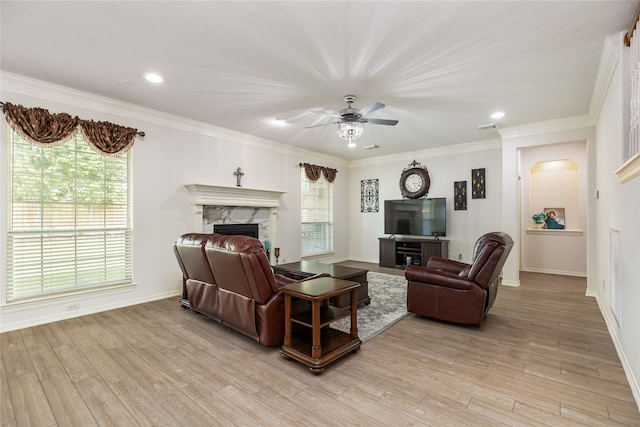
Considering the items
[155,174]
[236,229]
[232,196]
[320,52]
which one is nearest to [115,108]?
[155,174]

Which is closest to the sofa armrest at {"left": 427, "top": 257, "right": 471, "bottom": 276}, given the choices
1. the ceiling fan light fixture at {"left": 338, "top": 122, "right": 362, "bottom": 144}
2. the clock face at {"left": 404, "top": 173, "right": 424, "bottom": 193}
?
the ceiling fan light fixture at {"left": 338, "top": 122, "right": 362, "bottom": 144}

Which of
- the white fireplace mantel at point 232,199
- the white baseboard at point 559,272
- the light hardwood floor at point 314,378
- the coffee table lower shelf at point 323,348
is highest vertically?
the white fireplace mantel at point 232,199

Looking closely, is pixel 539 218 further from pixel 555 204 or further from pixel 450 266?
pixel 450 266

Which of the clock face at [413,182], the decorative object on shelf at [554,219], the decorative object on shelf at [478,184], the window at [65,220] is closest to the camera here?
the window at [65,220]

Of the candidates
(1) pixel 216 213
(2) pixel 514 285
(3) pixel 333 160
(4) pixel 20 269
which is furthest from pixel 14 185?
(2) pixel 514 285

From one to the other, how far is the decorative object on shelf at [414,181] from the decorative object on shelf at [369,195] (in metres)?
0.74

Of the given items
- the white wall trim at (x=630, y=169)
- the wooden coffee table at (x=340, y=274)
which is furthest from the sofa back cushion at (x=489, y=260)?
the wooden coffee table at (x=340, y=274)

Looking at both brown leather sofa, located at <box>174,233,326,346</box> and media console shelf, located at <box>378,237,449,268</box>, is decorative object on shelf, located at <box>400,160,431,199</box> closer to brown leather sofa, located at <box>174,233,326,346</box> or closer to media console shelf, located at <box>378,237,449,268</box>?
media console shelf, located at <box>378,237,449,268</box>

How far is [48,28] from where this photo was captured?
8.64 feet

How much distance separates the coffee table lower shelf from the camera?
2512 millimetres

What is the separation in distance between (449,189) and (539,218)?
216 cm

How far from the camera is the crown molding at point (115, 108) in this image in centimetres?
354

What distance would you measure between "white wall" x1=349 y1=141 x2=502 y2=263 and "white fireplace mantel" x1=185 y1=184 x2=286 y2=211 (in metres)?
2.82

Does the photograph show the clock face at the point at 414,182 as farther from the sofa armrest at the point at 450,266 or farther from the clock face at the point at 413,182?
the sofa armrest at the point at 450,266
